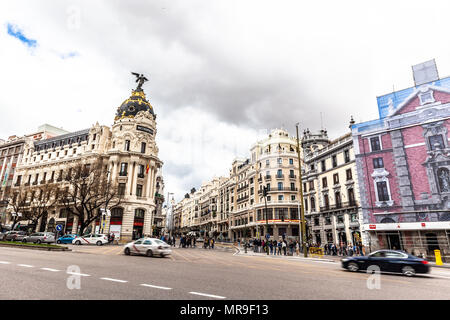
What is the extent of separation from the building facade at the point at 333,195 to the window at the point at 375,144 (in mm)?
3168

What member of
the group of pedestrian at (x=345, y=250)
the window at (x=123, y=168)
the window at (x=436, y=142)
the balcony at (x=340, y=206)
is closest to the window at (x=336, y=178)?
the balcony at (x=340, y=206)

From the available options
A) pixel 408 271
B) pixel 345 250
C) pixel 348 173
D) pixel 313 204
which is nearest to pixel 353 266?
pixel 408 271

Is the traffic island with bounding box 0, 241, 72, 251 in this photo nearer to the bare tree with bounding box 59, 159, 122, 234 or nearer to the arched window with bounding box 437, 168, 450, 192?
the bare tree with bounding box 59, 159, 122, 234

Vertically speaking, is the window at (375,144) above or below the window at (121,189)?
above

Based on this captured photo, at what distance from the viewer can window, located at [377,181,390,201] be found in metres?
28.9

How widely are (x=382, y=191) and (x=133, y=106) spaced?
45.7 m

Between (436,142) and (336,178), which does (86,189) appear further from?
(436,142)

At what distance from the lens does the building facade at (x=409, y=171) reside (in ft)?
83.6

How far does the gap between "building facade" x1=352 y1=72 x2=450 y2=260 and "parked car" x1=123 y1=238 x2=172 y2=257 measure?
23.0 m

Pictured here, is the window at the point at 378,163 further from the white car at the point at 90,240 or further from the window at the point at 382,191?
the white car at the point at 90,240

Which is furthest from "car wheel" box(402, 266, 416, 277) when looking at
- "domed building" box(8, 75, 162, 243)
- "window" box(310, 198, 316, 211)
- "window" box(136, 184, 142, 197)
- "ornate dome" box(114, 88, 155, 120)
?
"ornate dome" box(114, 88, 155, 120)

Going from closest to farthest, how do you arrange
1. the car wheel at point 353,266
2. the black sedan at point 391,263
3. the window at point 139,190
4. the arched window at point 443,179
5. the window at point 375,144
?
the black sedan at point 391,263 → the car wheel at point 353,266 → the arched window at point 443,179 → the window at point 375,144 → the window at point 139,190

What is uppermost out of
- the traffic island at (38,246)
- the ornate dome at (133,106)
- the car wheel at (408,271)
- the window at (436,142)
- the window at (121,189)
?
the ornate dome at (133,106)

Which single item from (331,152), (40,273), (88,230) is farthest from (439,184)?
(88,230)
